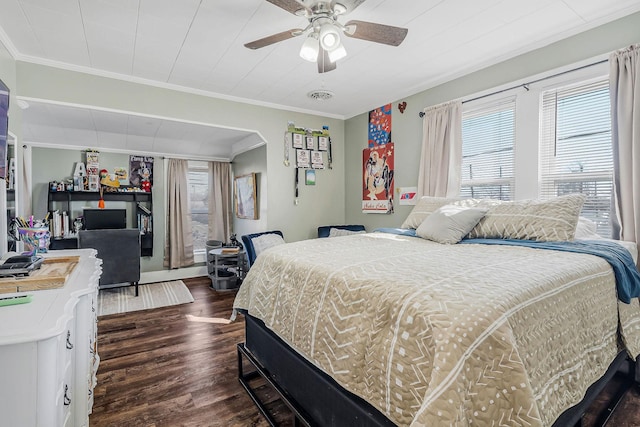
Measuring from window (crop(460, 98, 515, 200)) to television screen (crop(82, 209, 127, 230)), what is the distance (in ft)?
15.1

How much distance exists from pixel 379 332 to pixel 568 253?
4.20ft

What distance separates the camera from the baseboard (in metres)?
4.85

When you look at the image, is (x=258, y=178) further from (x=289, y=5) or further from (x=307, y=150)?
(x=289, y=5)

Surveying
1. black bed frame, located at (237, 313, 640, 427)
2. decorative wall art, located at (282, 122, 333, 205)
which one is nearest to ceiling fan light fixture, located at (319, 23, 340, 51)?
black bed frame, located at (237, 313, 640, 427)

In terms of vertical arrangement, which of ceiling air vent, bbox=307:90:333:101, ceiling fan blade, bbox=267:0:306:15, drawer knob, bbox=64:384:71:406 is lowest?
drawer knob, bbox=64:384:71:406

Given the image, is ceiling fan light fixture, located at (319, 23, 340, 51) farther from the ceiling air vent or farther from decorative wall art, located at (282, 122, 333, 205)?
decorative wall art, located at (282, 122, 333, 205)

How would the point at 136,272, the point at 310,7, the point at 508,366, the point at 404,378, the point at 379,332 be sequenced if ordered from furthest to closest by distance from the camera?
1. the point at 136,272
2. the point at 310,7
3. the point at 379,332
4. the point at 404,378
5. the point at 508,366

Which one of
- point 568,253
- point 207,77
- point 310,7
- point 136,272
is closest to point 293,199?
point 207,77

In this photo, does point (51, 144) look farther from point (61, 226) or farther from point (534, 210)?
point (534, 210)

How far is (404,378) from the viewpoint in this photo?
38.4 inches

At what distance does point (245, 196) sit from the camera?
4719mm

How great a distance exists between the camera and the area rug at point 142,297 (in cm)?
369

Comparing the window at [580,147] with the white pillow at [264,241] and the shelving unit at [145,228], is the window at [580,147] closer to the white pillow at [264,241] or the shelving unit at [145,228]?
the white pillow at [264,241]

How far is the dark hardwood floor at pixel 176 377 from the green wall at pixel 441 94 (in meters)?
2.27
